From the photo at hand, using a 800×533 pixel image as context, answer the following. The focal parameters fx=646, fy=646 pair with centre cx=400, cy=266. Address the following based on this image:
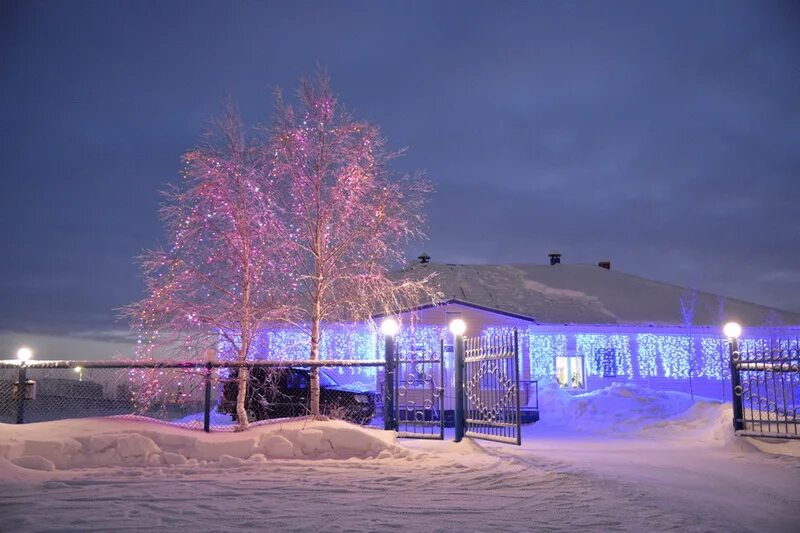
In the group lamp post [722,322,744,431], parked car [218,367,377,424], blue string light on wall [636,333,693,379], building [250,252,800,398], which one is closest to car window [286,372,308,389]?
parked car [218,367,377,424]

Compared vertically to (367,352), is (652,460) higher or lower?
lower

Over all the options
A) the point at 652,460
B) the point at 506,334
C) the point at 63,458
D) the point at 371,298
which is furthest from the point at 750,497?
the point at 63,458

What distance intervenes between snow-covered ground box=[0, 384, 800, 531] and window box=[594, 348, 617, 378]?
13.6m

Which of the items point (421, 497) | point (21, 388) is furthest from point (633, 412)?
point (21, 388)

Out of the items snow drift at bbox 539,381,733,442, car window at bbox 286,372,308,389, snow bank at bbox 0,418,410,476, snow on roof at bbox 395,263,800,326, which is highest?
snow on roof at bbox 395,263,800,326

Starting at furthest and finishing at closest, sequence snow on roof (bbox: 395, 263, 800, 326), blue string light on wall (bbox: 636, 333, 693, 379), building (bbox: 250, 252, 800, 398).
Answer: snow on roof (bbox: 395, 263, 800, 326), blue string light on wall (bbox: 636, 333, 693, 379), building (bbox: 250, 252, 800, 398)

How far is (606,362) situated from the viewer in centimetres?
2650

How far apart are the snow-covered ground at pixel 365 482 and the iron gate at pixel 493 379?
40 cm

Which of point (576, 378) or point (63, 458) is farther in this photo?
point (576, 378)

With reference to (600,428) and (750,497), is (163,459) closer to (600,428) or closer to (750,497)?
(750,497)

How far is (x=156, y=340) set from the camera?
11.8 metres

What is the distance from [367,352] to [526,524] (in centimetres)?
1737

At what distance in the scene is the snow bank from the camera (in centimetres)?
899

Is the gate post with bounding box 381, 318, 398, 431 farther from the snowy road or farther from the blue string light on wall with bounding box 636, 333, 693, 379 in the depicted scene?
the blue string light on wall with bounding box 636, 333, 693, 379
